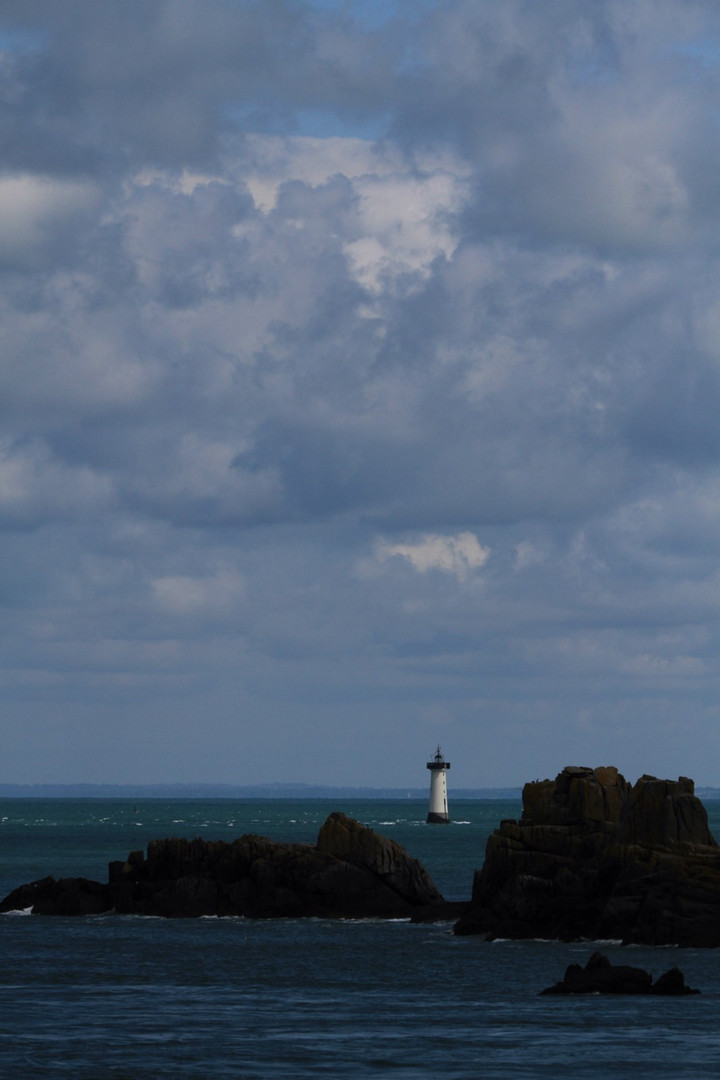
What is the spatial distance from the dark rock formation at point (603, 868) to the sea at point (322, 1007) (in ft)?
4.29

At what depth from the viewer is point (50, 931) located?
74.0 m

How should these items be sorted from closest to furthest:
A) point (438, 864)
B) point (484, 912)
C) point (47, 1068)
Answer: point (47, 1068) → point (484, 912) → point (438, 864)

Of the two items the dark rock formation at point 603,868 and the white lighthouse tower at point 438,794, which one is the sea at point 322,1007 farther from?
the white lighthouse tower at point 438,794

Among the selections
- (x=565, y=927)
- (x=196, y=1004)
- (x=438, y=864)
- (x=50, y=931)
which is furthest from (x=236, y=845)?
(x=438, y=864)

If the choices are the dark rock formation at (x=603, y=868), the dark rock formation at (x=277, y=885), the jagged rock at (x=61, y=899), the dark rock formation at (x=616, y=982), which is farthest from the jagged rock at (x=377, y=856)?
the dark rock formation at (x=616, y=982)

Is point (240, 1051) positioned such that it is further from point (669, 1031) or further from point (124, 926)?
point (124, 926)

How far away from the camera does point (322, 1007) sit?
5131 centimetres

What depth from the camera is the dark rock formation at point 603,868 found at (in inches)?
2489

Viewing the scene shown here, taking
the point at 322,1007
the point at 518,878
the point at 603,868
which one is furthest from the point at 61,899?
the point at 322,1007

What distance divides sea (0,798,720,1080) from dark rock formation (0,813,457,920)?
225 centimetres

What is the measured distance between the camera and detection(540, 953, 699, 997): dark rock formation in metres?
50.5

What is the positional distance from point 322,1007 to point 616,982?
9037 millimetres

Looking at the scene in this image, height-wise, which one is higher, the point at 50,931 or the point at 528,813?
the point at 528,813

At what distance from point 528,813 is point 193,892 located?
55.0 feet
